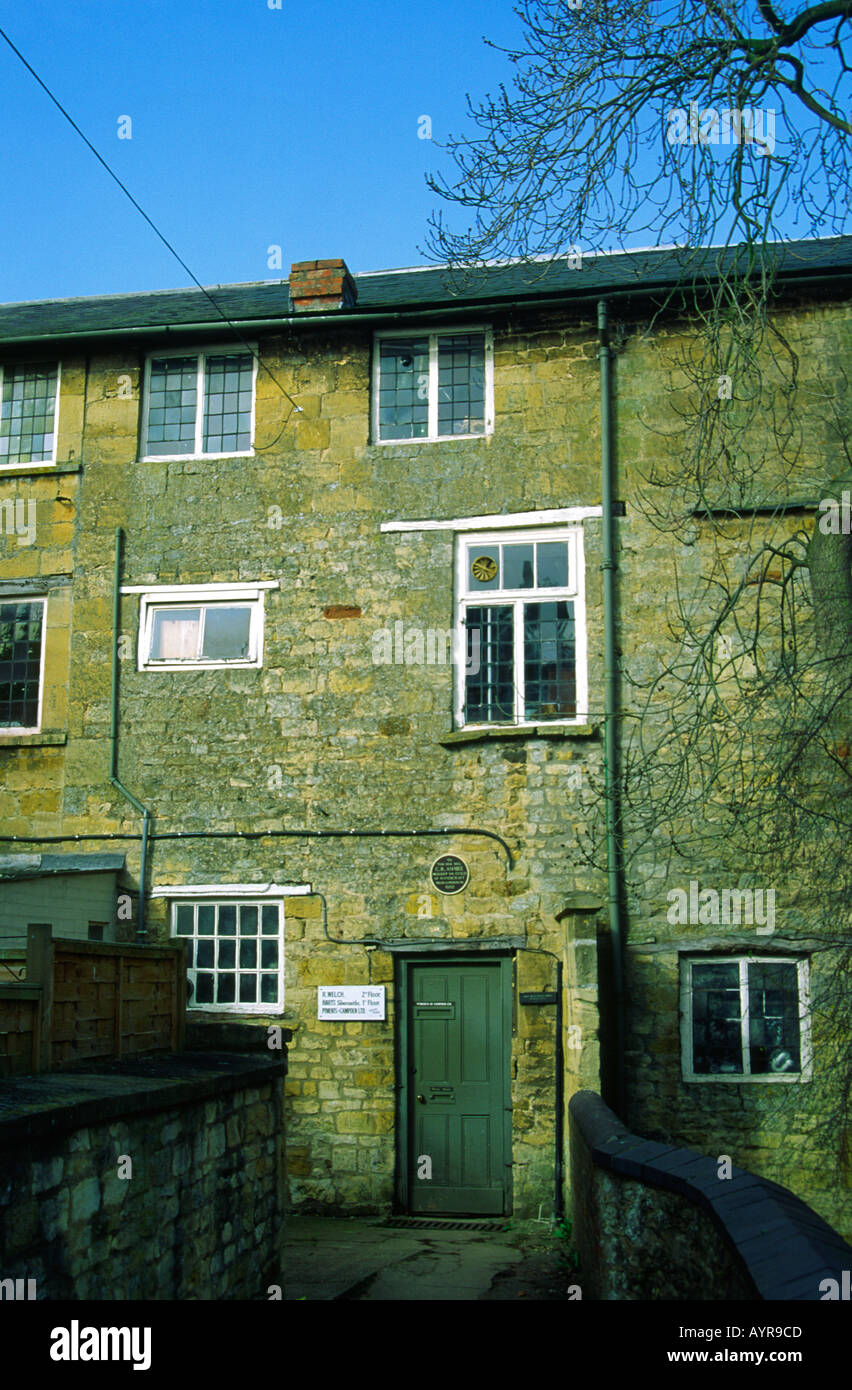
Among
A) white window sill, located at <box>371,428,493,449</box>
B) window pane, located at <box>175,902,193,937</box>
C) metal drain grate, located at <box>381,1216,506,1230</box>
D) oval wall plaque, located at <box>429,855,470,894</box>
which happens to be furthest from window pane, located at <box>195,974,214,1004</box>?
white window sill, located at <box>371,428,493,449</box>

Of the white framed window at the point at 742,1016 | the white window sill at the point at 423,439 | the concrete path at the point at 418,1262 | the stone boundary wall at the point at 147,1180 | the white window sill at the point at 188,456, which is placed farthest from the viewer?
the white window sill at the point at 188,456

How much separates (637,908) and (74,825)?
18.4 feet

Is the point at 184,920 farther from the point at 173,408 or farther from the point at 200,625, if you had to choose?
the point at 173,408

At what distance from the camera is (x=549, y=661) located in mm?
12328

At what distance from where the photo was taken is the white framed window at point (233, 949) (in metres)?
12.4

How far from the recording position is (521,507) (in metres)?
12.5

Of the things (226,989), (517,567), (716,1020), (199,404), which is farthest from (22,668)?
(716,1020)

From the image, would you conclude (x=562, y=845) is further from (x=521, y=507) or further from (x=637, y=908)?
(x=521, y=507)

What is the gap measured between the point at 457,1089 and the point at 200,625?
17.1ft

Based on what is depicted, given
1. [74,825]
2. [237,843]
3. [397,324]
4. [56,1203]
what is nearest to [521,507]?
[397,324]

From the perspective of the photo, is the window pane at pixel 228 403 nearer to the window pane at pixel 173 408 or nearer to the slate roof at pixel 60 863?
the window pane at pixel 173 408

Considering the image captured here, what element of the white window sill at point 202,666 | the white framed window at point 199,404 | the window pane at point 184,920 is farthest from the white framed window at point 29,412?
the window pane at point 184,920

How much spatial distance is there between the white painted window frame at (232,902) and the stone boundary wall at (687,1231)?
4.54 m

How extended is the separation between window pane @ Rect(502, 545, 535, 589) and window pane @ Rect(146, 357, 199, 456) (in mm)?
3598
